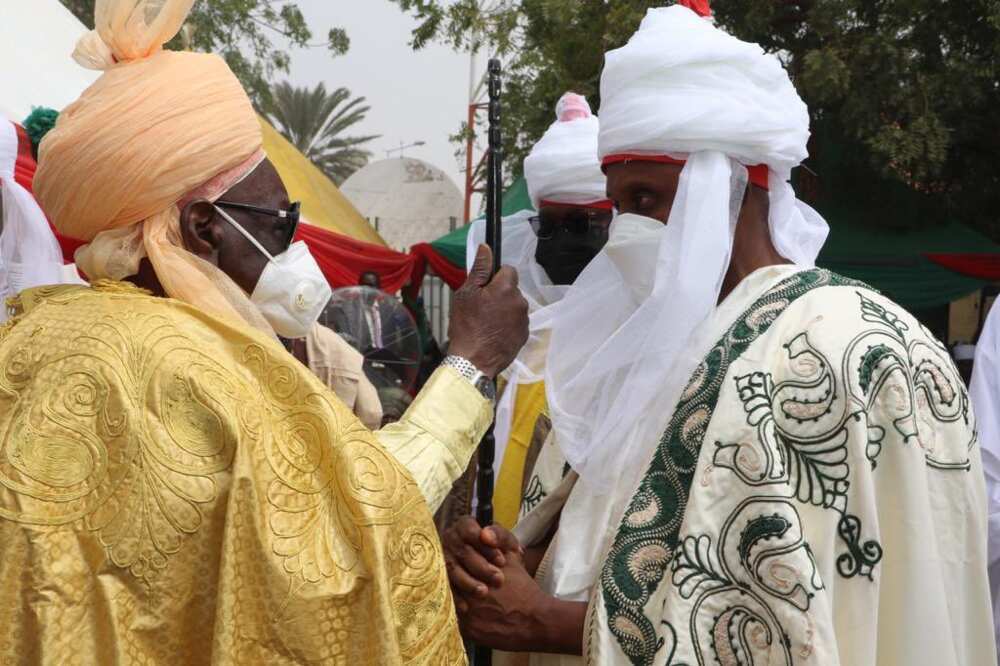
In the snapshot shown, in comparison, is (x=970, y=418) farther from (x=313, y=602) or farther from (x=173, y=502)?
(x=173, y=502)

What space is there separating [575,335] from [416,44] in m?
10.9

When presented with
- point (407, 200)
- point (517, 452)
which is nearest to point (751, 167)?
point (517, 452)

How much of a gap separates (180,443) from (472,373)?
772 millimetres

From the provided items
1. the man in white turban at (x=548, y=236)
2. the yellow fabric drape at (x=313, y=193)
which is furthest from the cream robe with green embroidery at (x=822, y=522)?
the yellow fabric drape at (x=313, y=193)

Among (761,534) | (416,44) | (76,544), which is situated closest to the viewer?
(76,544)

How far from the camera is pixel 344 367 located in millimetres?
6238

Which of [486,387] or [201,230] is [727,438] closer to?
[486,387]

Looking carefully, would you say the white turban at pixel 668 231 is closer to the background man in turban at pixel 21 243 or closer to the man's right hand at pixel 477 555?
the man's right hand at pixel 477 555

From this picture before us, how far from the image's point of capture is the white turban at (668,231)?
7.52 ft

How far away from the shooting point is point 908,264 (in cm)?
1117

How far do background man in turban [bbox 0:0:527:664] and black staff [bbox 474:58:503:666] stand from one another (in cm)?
32

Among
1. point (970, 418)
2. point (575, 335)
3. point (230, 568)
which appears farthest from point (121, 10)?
point (970, 418)

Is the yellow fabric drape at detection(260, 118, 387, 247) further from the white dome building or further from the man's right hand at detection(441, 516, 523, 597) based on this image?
the man's right hand at detection(441, 516, 523, 597)

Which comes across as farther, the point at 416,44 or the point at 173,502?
the point at 416,44
